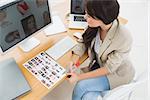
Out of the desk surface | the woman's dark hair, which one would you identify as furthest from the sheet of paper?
the woman's dark hair

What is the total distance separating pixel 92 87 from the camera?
1.73 meters

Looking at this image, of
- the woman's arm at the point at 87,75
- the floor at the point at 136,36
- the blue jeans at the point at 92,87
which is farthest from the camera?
the floor at the point at 136,36

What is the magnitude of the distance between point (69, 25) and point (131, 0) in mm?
1562

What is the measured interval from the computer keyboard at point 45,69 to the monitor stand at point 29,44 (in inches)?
3.5

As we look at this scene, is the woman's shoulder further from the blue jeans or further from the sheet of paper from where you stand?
the sheet of paper

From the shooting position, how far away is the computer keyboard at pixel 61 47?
167 centimetres

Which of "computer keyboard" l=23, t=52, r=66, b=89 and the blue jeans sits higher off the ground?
"computer keyboard" l=23, t=52, r=66, b=89

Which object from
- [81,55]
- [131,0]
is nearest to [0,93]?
[81,55]

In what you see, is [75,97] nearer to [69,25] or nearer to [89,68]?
[89,68]

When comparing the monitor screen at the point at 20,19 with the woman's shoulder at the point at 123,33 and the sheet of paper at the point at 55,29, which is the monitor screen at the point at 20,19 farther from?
the woman's shoulder at the point at 123,33

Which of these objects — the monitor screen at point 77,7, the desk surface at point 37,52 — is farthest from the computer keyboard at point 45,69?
the monitor screen at point 77,7

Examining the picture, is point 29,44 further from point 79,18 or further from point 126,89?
point 126,89

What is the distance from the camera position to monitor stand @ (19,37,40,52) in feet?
5.54

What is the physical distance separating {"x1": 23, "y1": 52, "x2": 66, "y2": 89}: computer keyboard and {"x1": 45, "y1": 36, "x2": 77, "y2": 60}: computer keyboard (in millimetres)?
38
